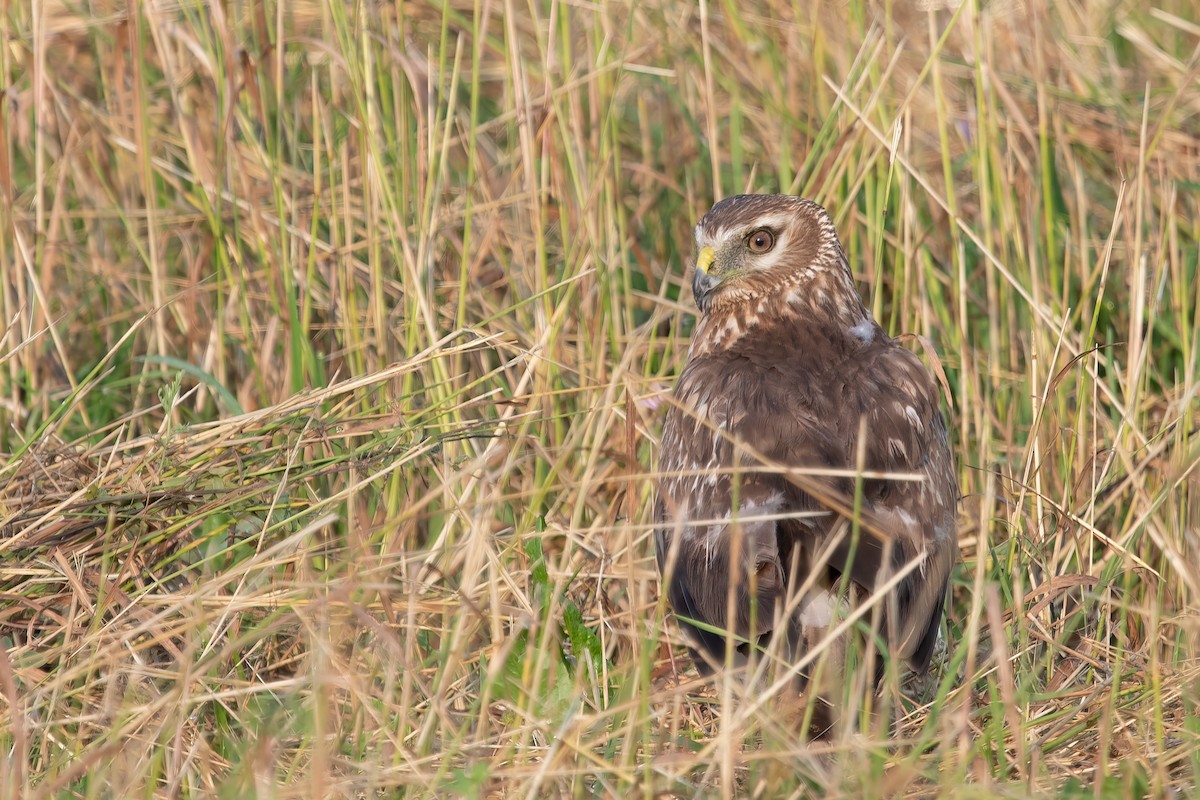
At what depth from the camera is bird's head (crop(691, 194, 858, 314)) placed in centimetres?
352

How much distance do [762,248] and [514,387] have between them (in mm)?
859

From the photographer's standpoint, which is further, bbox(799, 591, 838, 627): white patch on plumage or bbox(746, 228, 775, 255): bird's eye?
bbox(746, 228, 775, 255): bird's eye

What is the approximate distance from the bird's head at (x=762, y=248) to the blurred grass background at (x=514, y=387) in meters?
0.19

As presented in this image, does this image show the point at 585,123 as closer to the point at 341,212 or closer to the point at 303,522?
the point at 341,212

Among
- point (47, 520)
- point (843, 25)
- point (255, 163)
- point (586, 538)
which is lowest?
point (586, 538)

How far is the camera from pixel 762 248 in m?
3.58

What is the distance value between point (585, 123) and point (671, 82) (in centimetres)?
63

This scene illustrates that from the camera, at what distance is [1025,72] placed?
495 centimetres

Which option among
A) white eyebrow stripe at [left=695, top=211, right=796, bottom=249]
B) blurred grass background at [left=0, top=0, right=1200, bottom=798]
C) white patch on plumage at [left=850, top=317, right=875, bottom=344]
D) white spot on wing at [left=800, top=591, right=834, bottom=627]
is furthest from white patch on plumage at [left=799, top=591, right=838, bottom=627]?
white eyebrow stripe at [left=695, top=211, right=796, bottom=249]

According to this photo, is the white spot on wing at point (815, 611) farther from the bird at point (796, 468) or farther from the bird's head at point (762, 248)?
the bird's head at point (762, 248)

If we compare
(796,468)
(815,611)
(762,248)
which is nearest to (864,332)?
(762,248)

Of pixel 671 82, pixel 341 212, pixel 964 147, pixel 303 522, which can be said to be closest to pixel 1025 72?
pixel 964 147

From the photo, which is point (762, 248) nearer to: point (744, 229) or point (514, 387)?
point (744, 229)

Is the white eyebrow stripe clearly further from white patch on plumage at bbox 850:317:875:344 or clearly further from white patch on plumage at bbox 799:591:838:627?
white patch on plumage at bbox 799:591:838:627
